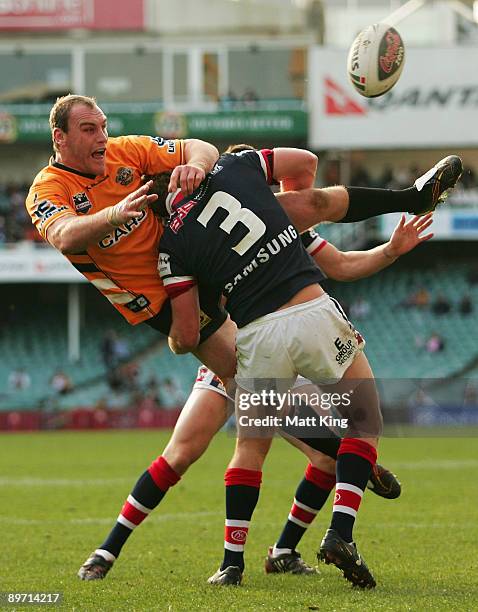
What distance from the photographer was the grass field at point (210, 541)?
5.28m

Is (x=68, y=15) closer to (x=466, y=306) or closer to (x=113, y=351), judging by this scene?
(x=113, y=351)

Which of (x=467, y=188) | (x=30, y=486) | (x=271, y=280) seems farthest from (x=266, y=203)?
(x=467, y=188)

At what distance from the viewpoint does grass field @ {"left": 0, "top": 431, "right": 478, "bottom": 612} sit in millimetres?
5281

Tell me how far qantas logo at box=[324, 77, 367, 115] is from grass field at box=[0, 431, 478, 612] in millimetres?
18478

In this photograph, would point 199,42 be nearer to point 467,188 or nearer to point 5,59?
point 5,59

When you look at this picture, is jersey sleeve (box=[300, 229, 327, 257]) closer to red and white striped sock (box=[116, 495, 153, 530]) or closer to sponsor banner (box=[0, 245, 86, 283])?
red and white striped sock (box=[116, 495, 153, 530])

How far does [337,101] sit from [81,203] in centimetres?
2753

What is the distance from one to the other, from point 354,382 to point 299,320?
0.51 meters

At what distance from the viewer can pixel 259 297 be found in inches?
220

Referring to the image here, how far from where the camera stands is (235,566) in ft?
18.9

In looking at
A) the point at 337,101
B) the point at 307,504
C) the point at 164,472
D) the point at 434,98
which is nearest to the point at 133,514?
the point at 164,472

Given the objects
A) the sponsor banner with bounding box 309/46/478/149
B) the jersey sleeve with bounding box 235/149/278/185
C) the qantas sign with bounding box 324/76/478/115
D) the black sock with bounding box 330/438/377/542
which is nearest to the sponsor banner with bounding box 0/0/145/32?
the sponsor banner with bounding box 309/46/478/149

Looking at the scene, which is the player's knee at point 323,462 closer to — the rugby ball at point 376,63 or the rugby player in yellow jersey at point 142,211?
the rugby player in yellow jersey at point 142,211

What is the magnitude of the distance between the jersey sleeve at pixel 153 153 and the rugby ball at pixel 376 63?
1.76m
